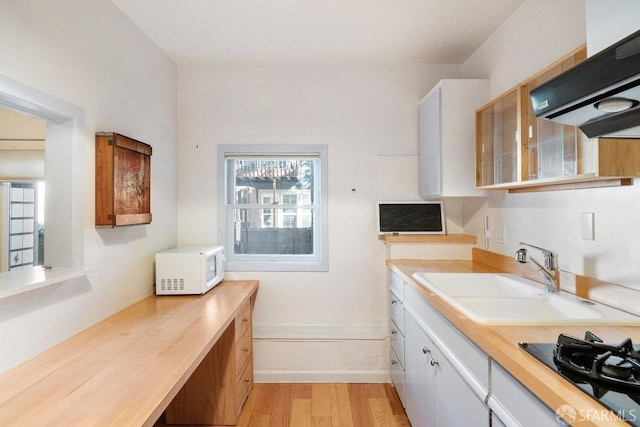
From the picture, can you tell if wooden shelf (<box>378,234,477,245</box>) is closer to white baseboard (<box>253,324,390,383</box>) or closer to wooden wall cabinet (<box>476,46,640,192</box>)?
wooden wall cabinet (<box>476,46,640,192</box>)

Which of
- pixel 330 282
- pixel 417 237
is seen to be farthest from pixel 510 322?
pixel 330 282

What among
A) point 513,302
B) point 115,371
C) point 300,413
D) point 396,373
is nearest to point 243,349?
point 300,413

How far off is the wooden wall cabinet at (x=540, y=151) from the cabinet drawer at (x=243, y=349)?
6.01 ft

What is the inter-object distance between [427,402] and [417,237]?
1.21 metres

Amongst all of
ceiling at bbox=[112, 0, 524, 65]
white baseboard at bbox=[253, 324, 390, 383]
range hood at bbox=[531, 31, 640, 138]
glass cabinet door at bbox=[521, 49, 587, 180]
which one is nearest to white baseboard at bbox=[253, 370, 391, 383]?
white baseboard at bbox=[253, 324, 390, 383]

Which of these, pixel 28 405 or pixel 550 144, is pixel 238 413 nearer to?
pixel 28 405

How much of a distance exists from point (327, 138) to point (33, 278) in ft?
6.80

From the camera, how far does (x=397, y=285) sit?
7.95 ft

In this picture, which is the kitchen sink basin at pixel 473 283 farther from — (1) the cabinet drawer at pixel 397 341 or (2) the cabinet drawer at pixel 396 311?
(1) the cabinet drawer at pixel 397 341

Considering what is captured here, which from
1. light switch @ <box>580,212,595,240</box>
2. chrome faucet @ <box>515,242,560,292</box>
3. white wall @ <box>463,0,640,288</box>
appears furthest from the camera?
chrome faucet @ <box>515,242,560,292</box>

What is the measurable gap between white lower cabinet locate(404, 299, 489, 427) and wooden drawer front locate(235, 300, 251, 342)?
3.52ft

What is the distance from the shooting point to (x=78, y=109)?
1635 mm

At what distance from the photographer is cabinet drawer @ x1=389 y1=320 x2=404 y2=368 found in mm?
2314

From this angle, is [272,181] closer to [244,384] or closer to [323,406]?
[244,384]
